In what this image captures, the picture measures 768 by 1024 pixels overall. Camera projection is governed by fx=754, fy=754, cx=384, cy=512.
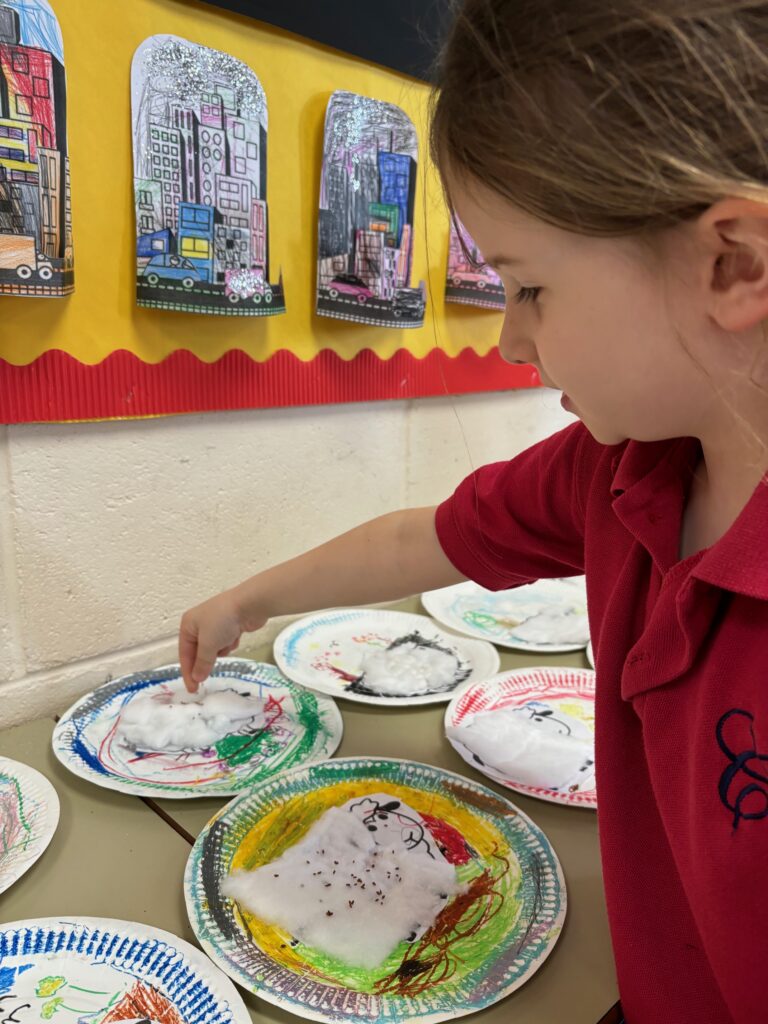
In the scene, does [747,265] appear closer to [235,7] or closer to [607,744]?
[607,744]

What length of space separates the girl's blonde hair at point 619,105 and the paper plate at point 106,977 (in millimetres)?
522

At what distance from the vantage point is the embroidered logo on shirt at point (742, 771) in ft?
1.39

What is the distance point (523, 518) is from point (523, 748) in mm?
→ 249

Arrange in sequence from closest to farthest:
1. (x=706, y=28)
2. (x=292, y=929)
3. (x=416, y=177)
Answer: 1. (x=706, y=28)
2. (x=292, y=929)
3. (x=416, y=177)

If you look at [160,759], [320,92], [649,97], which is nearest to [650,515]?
[649,97]

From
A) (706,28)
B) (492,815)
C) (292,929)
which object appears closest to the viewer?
(706,28)

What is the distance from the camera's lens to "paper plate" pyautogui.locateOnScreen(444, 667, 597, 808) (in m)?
0.79

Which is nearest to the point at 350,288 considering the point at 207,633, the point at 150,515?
the point at 150,515

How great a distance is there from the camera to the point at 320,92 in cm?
91

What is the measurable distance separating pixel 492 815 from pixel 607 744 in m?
0.16

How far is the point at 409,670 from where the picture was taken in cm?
95

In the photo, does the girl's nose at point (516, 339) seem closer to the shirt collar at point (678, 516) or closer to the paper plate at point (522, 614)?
the shirt collar at point (678, 516)

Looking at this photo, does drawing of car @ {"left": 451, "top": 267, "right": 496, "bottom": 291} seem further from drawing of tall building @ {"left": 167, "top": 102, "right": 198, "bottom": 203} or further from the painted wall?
drawing of tall building @ {"left": 167, "top": 102, "right": 198, "bottom": 203}

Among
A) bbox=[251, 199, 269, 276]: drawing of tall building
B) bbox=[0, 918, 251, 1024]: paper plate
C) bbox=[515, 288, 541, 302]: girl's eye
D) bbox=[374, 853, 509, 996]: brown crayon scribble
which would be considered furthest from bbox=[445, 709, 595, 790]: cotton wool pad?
bbox=[251, 199, 269, 276]: drawing of tall building
